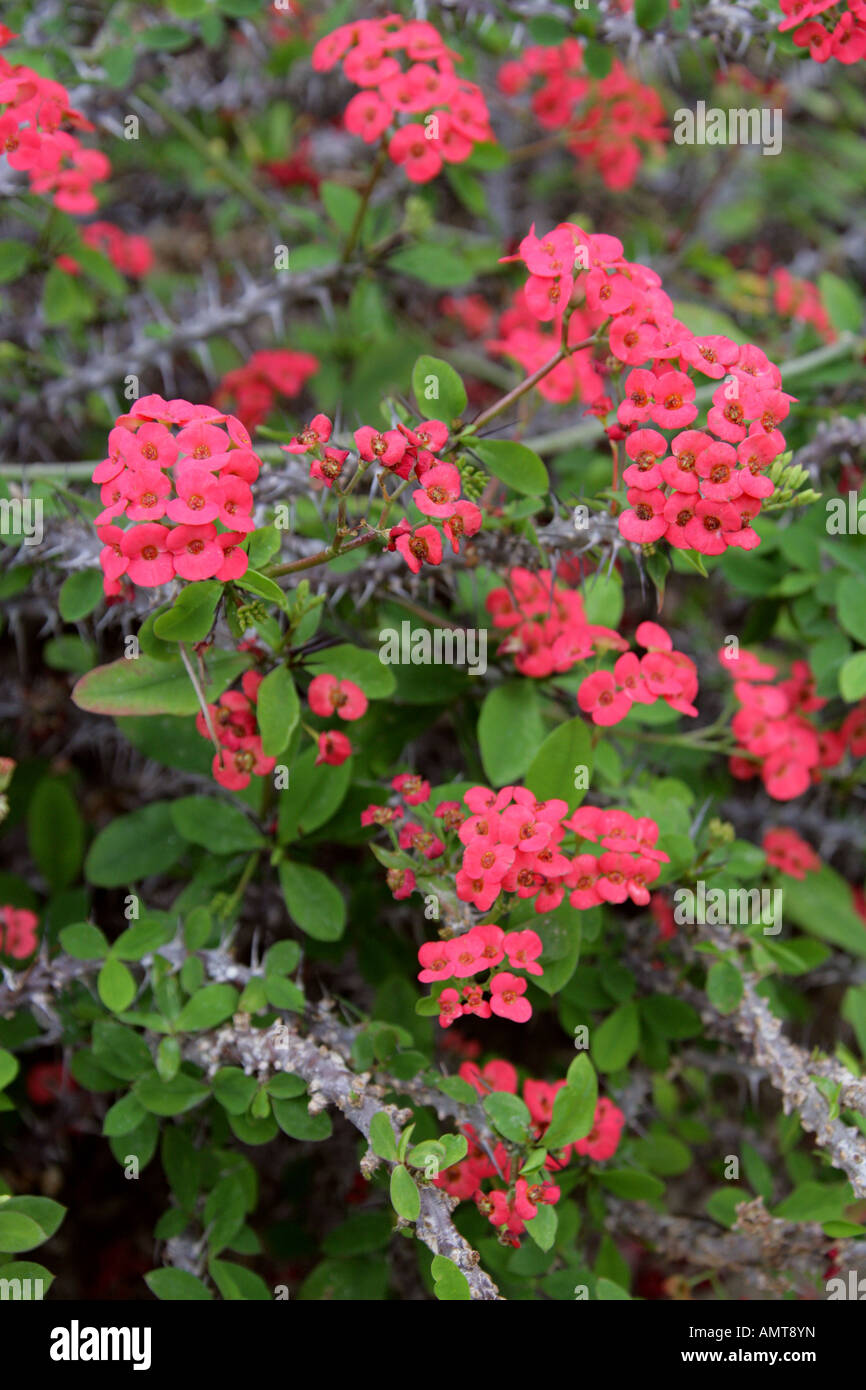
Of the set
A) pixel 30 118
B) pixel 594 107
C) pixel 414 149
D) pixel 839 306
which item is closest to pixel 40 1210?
pixel 30 118

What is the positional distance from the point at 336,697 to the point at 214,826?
404 mm

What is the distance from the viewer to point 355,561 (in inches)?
82.0

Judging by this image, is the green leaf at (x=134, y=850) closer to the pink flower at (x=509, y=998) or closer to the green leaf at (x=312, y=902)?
the green leaf at (x=312, y=902)

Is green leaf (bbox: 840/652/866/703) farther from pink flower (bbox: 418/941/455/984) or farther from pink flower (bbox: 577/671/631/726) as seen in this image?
pink flower (bbox: 418/941/455/984)

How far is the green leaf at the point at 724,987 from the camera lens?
1.98m

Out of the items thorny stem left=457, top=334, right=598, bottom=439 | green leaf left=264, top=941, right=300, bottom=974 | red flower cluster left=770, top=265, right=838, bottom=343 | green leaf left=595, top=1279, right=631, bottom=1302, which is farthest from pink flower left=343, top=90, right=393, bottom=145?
green leaf left=595, top=1279, right=631, bottom=1302

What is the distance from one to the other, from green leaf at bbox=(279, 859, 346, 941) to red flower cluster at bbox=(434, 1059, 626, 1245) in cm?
35

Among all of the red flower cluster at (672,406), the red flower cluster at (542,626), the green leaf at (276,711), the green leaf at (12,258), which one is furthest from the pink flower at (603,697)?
the green leaf at (12,258)

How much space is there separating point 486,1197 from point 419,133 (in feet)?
6.72

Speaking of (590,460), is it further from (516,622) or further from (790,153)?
(790,153)

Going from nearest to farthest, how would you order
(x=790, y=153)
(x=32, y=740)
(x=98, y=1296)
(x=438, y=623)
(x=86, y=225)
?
(x=438, y=623) → (x=98, y=1296) → (x=32, y=740) → (x=86, y=225) → (x=790, y=153)

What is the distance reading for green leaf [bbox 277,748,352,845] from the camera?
2088mm

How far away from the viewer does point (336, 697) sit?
77.2 inches
